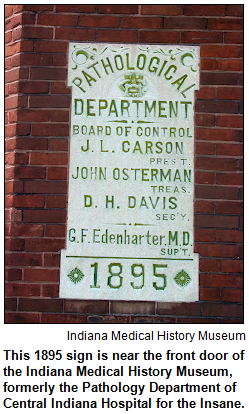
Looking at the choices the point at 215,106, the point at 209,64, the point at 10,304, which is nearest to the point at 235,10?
the point at 209,64

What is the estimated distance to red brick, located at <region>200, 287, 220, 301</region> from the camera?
319cm

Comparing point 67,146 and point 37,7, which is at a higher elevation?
point 37,7

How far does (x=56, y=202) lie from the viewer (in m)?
3.27

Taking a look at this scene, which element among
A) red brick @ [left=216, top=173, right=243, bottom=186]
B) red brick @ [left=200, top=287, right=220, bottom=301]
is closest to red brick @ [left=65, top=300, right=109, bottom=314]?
red brick @ [left=200, top=287, right=220, bottom=301]

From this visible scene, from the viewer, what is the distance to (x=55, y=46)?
341 cm

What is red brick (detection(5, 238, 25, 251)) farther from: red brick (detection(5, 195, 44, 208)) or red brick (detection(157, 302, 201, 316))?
red brick (detection(157, 302, 201, 316))

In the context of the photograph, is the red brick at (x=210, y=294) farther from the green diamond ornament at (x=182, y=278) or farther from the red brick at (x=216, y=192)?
the red brick at (x=216, y=192)

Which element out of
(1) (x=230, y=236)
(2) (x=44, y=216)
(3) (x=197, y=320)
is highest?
(2) (x=44, y=216)

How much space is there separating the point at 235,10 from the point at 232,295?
1.85m

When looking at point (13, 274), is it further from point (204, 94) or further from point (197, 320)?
point (204, 94)

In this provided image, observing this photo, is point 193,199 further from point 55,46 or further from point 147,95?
point 55,46

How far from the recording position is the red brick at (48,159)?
3299mm

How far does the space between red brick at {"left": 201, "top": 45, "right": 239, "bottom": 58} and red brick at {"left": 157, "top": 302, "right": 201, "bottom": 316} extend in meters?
1.60

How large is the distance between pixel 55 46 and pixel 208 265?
1.72m
